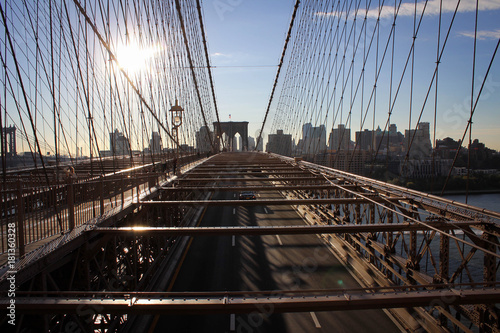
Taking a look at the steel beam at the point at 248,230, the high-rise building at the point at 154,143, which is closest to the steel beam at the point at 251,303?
the steel beam at the point at 248,230

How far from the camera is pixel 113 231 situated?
5.50m

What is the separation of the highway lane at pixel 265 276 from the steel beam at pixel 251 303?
0.83 feet

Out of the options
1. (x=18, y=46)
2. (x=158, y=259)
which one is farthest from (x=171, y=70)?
(x=158, y=259)

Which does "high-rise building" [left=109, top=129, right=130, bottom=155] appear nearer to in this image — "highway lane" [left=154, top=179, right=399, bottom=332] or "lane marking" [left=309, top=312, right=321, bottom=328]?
"highway lane" [left=154, top=179, right=399, bottom=332]

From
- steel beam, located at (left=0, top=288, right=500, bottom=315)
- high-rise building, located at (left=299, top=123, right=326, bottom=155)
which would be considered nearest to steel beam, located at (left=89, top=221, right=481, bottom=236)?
steel beam, located at (left=0, top=288, right=500, bottom=315)

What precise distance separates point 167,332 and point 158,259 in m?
3.39

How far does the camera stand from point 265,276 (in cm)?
1127

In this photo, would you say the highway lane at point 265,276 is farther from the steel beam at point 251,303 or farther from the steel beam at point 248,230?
the steel beam at point 248,230

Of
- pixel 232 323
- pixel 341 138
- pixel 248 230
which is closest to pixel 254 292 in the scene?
pixel 248 230

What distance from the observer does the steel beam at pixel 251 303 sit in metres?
3.06

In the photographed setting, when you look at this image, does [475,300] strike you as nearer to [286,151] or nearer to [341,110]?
[341,110]

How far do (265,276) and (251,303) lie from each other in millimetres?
8604

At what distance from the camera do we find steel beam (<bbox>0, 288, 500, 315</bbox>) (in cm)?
306

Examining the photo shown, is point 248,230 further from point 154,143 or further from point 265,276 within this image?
point 154,143
